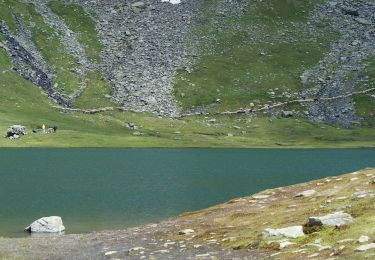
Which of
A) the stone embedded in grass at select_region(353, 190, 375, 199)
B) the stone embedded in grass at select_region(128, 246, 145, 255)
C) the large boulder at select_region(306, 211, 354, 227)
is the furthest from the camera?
the stone embedded in grass at select_region(353, 190, 375, 199)

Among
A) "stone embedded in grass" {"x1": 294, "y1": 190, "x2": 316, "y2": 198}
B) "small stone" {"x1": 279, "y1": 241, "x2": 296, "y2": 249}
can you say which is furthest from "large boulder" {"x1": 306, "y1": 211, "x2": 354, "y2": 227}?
"stone embedded in grass" {"x1": 294, "y1": 190, "x2": 316, "y2": 198}

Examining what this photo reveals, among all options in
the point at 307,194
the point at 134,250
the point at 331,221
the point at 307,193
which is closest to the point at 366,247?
the point at 331,221

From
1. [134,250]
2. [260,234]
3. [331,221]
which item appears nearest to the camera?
[331,221]

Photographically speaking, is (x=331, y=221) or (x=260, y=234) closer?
(x=331, y=221)

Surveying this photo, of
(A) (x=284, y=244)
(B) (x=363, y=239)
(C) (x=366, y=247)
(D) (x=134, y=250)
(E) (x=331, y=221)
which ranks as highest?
(E) (x=331, y=221)

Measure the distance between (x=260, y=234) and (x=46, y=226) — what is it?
2571 centimetres

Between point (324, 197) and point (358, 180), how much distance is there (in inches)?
193

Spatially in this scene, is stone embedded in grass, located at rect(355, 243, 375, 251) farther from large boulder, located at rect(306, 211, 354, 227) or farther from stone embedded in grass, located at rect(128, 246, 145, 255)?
stone embedded in grass, located at rect(128, 246, 145, 255)

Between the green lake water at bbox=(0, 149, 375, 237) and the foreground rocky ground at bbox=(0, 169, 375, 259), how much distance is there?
491 inches

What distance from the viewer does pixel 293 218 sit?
36750 millimetres

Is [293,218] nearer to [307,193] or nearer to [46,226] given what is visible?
[307,193]

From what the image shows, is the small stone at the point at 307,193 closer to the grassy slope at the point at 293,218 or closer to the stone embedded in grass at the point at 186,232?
the grassy slope at the point at 293,218

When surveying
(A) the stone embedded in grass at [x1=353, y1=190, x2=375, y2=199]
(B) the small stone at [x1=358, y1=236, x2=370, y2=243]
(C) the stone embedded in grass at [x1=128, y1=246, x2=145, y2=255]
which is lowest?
(C) the stone embedded in grass at [x1=128, y1=246, x2=145, y2=255]

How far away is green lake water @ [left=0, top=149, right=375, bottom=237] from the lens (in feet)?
211
